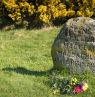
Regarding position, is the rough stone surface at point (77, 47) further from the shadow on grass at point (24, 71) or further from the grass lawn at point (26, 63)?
the shadow on grass at point (24, 71)

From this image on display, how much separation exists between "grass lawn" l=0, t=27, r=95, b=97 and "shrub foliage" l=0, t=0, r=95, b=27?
0.54 meters

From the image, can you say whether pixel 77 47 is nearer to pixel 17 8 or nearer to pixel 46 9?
pixel 46 9

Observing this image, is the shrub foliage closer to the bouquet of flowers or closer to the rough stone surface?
the rough stone surface

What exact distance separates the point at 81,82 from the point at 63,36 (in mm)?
1191

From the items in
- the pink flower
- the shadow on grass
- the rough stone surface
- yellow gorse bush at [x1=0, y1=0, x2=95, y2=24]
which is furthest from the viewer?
yellow gorse bush at [x1=0, y1=0, x2=95, y2=24]

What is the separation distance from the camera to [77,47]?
850 centimetres

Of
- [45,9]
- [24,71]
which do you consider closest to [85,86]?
[24,71]

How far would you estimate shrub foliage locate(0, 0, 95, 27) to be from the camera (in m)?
14.3

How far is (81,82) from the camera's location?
7.91 meters

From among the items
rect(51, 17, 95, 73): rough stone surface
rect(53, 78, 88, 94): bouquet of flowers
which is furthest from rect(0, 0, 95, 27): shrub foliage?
rect(53, 78, 88, 94): bouquet of flowers

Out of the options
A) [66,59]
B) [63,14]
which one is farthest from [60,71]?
[63,14]

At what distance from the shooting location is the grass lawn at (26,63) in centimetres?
792

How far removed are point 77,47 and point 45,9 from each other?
5884mm

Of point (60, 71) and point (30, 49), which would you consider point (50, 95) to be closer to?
point (60, 71)
